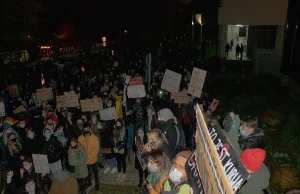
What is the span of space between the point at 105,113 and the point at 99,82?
6.56 m

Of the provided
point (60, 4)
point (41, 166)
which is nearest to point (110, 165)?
point (41, 166)

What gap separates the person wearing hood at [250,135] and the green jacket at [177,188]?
112cm

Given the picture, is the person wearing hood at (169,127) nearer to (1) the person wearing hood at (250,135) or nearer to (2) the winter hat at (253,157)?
(1) the person wearing hood at (250,135)

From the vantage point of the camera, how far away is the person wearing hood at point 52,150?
285 inches

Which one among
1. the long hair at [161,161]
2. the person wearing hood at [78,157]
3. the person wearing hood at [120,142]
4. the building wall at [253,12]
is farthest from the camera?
the building wall at [253,12]

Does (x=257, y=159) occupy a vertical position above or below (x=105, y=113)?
above

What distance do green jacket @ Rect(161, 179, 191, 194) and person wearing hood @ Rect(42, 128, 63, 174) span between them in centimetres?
380

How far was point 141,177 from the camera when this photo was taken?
303 inches

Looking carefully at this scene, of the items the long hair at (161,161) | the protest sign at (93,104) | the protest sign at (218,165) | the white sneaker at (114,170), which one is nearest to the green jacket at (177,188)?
the long hair at (161,161)

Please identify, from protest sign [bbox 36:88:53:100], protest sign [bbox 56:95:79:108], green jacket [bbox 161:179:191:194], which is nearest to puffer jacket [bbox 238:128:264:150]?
green jacket [bbox 161:179:191:194]

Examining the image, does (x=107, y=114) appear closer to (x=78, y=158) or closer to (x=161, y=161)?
(x=78, y=158)

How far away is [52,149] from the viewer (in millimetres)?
7336

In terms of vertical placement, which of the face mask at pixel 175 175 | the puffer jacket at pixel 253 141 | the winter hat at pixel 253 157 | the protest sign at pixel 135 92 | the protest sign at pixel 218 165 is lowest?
the protest sign at pixel 135 92

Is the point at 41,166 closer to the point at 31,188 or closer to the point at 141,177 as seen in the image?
the point at 31,188
